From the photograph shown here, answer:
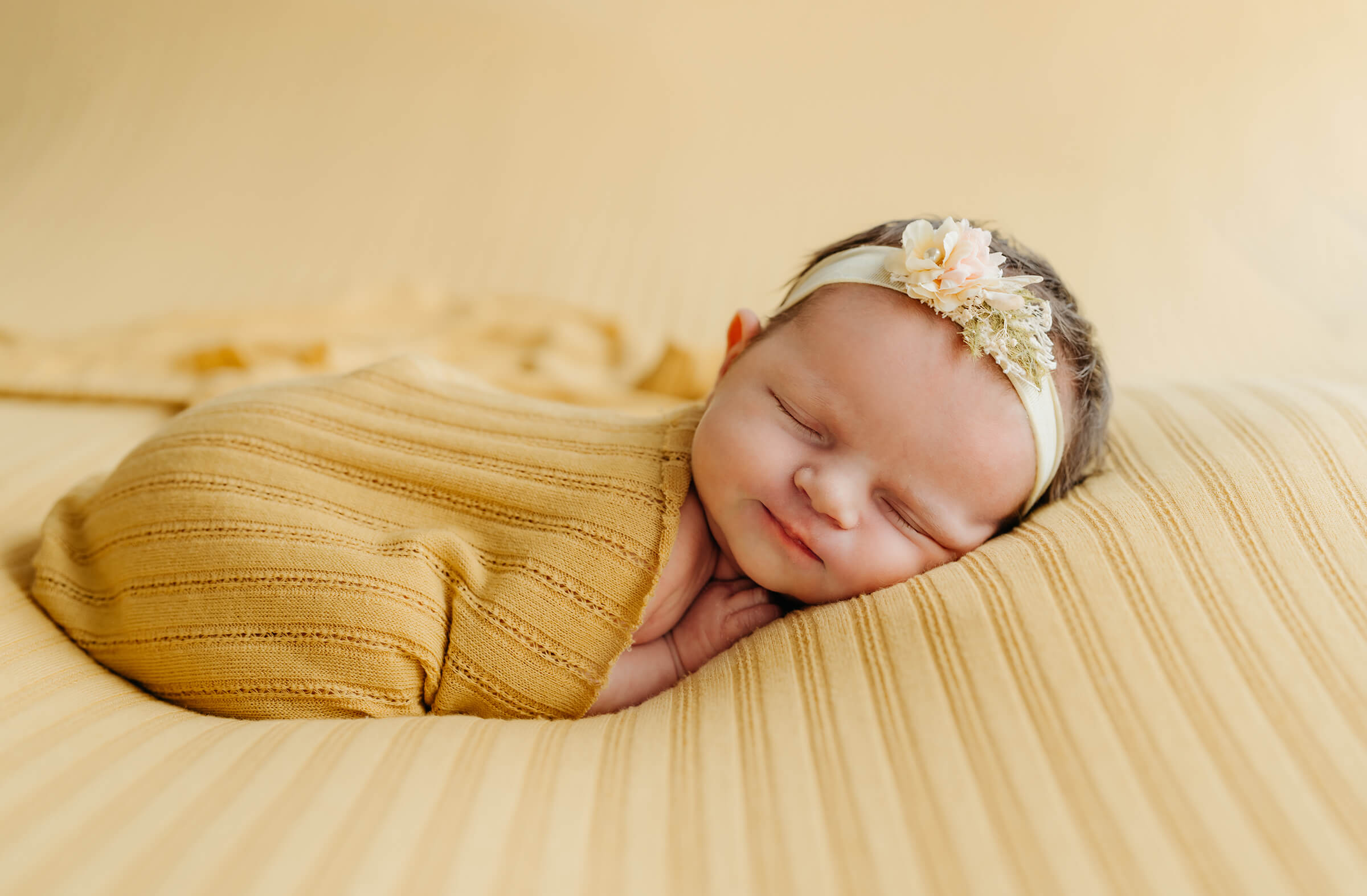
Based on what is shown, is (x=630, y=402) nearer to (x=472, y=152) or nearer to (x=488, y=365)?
(x=488, y=365)

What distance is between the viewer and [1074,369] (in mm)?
1068

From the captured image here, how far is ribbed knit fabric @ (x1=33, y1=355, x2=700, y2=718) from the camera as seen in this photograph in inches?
37.9

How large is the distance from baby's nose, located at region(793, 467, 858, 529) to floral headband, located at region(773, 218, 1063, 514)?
0.69ft

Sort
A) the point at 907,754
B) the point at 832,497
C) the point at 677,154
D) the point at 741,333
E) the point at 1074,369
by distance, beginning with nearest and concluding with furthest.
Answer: the point at 907,754
the point at 832,497
the point at 1074,369
the point at 741,333
the point at 677,154

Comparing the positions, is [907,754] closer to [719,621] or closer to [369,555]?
[719,621]

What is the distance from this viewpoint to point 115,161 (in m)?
3.06

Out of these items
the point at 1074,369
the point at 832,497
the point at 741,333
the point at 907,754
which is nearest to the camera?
the point at 907,754

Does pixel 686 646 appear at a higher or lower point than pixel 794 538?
lower

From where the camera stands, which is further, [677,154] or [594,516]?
[677,154]

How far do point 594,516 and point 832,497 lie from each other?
0.26m

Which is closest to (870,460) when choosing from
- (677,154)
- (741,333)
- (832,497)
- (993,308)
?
(832,497)

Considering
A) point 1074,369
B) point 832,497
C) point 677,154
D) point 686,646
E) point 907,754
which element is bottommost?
point 686,646

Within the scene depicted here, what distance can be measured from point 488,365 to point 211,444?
102cm

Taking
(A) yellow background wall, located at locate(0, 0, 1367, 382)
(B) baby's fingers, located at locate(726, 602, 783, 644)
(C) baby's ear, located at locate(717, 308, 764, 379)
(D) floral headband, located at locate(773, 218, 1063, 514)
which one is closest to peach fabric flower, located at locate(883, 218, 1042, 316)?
(D) floral headband, located at locate(773, 218, 1063, 514)
